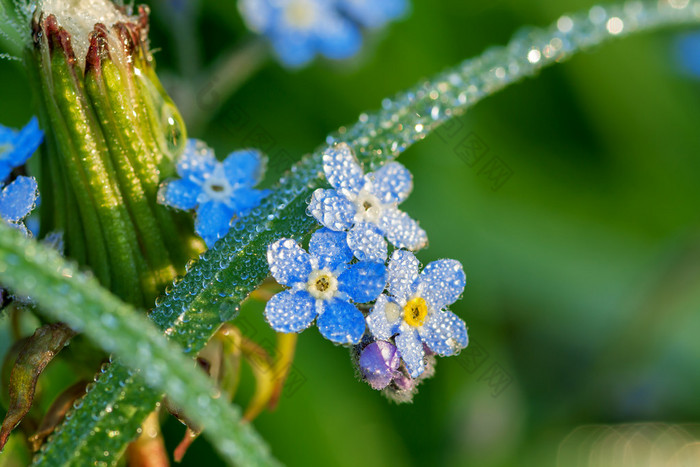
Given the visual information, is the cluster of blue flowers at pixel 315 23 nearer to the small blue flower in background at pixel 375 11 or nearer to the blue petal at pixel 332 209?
the small blue flower in background at pixel 375 11

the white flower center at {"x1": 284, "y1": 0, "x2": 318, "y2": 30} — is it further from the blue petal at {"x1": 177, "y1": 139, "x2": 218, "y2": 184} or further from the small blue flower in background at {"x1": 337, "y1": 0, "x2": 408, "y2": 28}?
the blue petal at {"x1": 177, "y1": 139, "x2": 218, "y2": 184}

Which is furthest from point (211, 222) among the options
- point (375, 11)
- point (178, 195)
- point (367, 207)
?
point (375, 11)

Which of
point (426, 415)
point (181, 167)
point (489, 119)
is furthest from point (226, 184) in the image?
point (489, 119)

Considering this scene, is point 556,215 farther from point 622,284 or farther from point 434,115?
point 434,115

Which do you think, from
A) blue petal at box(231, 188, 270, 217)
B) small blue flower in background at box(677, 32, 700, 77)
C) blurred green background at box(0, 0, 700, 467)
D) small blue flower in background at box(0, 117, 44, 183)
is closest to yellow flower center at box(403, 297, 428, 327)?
blue petal at box(231, 188, 270, 217)

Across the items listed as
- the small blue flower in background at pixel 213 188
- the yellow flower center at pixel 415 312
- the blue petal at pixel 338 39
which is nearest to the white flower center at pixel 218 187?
the small blue flower in background at pixel 213 188

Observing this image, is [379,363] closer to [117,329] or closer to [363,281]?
[363,281]
